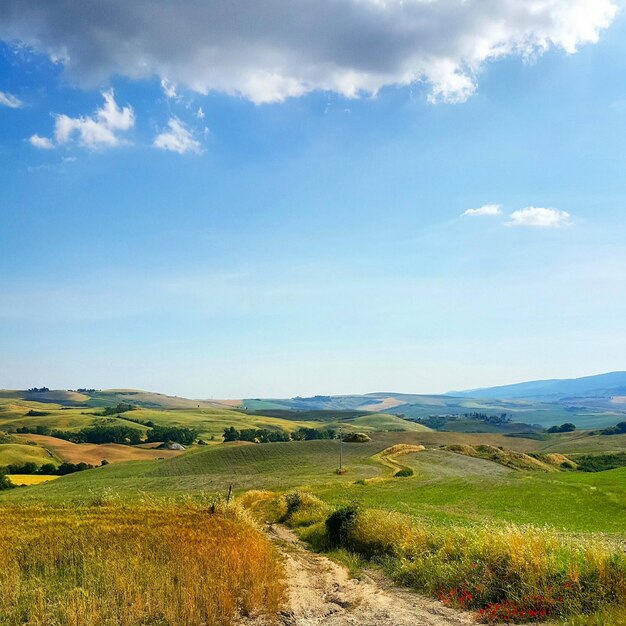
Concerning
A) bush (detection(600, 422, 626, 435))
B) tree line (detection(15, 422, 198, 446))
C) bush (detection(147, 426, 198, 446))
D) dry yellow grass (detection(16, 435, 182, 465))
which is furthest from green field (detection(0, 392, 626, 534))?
bush (detection(600, 422, 626, 435))

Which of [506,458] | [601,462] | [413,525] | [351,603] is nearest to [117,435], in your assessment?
[506,458]

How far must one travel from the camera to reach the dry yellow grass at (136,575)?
42.4 ft

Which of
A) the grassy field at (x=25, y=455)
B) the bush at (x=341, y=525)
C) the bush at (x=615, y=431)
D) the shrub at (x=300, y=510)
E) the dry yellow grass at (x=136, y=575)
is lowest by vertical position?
the bush at (x=615, y=431)

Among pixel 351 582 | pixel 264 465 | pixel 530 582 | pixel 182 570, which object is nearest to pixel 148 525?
pixel 182 570

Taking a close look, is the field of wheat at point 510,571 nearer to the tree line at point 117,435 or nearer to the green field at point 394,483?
the green field at point 394,483

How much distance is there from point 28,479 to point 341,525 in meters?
106

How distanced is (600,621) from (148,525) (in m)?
17.6

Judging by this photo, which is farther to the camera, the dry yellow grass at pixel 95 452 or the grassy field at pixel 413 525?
the dry yellow grass at pixel 95 452

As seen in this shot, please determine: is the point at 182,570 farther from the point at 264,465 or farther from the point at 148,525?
the point at 264,465

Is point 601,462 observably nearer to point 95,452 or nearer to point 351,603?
point 351,603

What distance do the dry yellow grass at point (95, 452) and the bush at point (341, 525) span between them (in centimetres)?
12174

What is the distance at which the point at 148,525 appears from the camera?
73.2 ft

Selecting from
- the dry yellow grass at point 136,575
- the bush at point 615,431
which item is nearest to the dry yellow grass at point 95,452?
the dry yellow grass at point 136,575

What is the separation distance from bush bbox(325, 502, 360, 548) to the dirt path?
12.3ft
